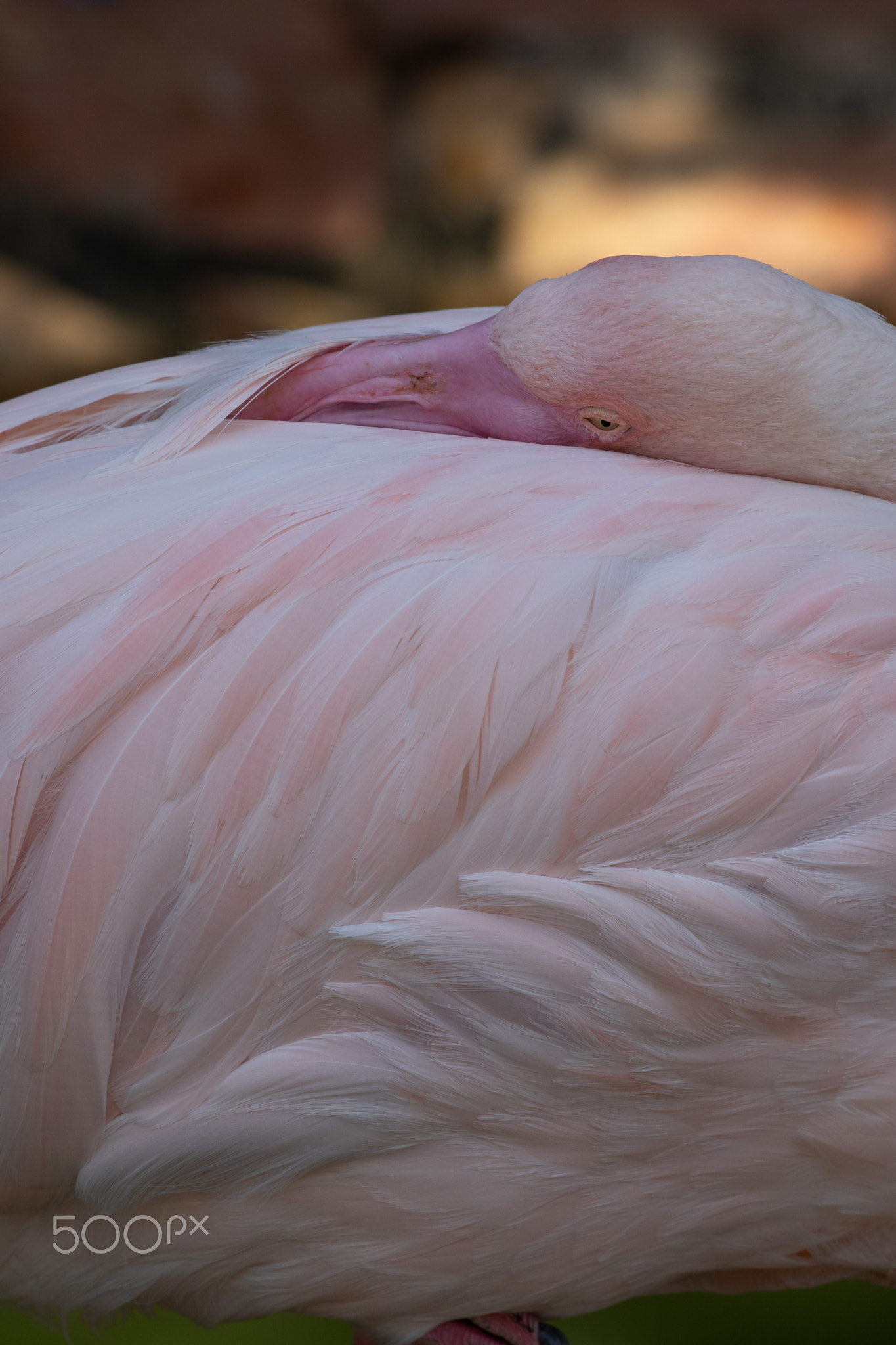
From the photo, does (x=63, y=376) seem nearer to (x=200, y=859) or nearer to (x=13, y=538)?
(x=13, y=538)

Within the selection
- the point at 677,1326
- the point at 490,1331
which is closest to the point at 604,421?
the point at 490,1331

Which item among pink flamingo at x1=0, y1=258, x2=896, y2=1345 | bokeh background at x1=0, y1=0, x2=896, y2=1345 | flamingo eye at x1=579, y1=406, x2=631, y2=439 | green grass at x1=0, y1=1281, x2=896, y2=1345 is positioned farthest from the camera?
bokeh background at x1=0, y1=0, x2=896, y2=1345

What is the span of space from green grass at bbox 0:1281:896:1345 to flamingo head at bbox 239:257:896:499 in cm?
114

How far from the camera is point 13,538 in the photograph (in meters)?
0.96

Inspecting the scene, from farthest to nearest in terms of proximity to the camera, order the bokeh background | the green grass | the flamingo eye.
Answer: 1. the bokeh background
2. the green grass
3. the flamingo eye

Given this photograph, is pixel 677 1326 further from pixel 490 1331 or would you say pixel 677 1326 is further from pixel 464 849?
pixel 464 849

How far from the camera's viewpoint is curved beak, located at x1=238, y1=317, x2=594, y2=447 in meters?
1.06

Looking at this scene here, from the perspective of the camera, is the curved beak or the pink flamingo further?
the curved beak

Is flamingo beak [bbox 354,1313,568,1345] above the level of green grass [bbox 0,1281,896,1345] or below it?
above

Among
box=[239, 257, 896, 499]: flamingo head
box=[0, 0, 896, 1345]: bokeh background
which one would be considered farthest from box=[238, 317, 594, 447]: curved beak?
box=[0, 0, 896, 1345]: bokeh background

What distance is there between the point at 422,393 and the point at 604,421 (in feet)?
0.54

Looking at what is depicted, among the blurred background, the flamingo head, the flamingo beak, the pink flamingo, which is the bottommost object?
the flamingo beak

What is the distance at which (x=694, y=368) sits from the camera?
3.19 ft

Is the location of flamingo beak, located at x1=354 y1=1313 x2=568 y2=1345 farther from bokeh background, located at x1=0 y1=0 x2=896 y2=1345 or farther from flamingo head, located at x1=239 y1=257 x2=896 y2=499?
bokeh background, located at x1=0 y1=0 x2=896 y2=1345
